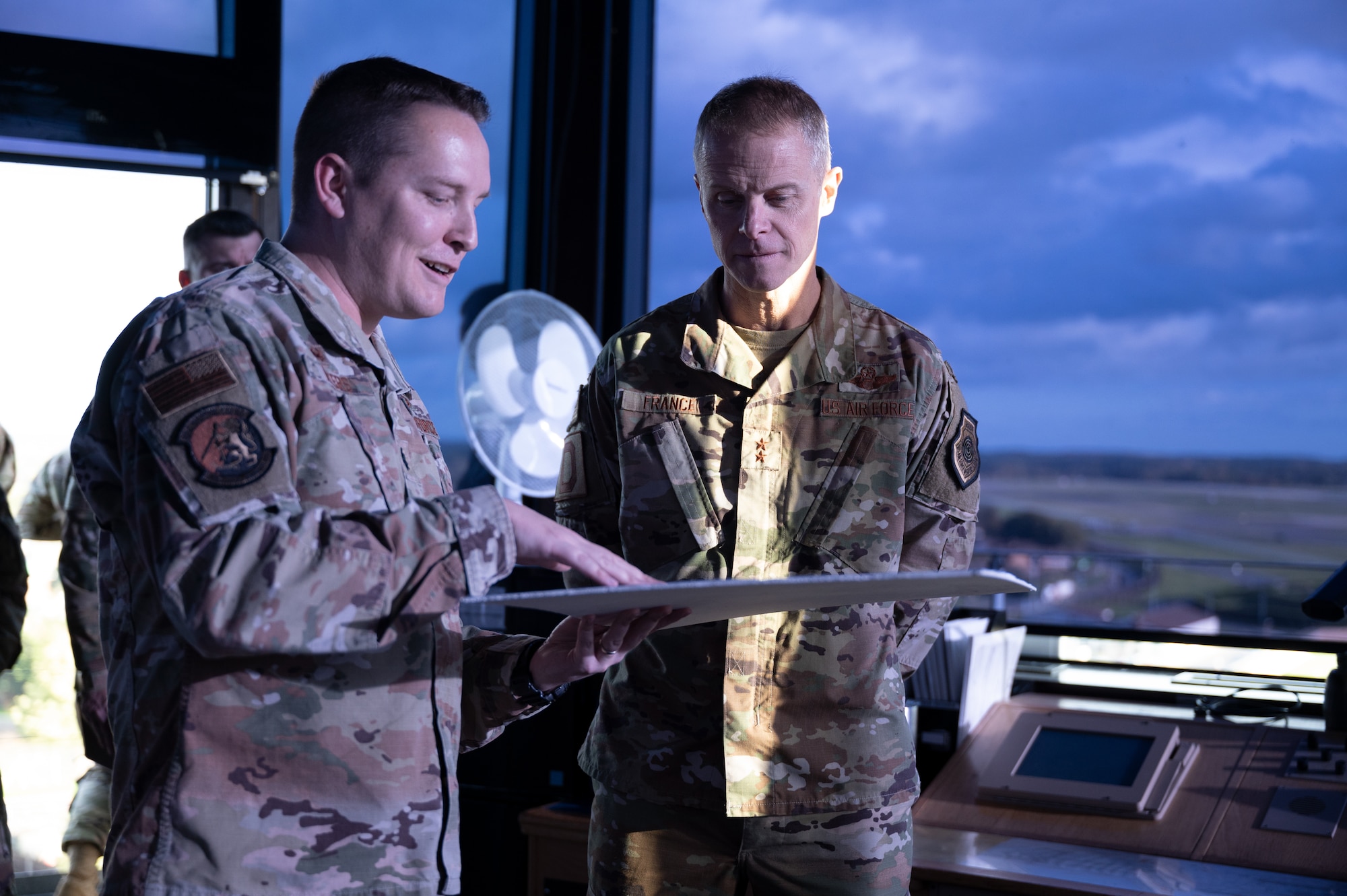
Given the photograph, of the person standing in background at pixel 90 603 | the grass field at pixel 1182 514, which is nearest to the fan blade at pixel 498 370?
the person standing in background at pixel 90 603

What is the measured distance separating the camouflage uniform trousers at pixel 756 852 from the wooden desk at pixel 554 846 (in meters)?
0.84

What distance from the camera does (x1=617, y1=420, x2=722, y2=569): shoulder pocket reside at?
158cm

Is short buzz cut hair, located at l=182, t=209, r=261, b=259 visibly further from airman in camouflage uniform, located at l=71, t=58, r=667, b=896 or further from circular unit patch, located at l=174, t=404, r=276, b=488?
circular unit patch, located at l=174, t=404, r=276, b=488

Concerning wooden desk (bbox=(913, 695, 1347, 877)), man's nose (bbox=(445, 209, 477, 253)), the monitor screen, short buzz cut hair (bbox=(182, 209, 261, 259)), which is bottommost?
wooden desk (bbox=(913, 695, 1347, 877))

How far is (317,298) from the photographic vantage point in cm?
109

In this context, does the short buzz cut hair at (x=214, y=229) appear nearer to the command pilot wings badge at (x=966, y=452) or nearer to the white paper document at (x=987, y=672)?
the command pilot wings badge at (x=966, y=452)

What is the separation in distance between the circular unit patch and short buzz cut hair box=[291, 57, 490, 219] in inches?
12.4

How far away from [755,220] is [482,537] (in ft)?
2.52

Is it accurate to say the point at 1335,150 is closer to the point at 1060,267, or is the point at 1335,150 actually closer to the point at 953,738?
the point at 953,738

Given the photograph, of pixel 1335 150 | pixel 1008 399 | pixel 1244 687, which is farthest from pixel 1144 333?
pixel 1244 687

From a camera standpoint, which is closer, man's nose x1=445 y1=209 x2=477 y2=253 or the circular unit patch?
the circular unit patch

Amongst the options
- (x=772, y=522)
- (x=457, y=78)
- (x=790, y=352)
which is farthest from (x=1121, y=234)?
Answer: (x=772, y=522)

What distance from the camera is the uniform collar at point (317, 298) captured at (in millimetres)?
1072

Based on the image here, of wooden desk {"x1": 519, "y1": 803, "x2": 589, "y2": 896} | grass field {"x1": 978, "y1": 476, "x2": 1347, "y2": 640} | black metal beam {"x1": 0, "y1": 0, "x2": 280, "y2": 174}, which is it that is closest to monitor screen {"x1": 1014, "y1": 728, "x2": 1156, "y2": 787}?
wooden desk {"x1": 519, "y1": 803, "x2": 589, "y2": 896}
